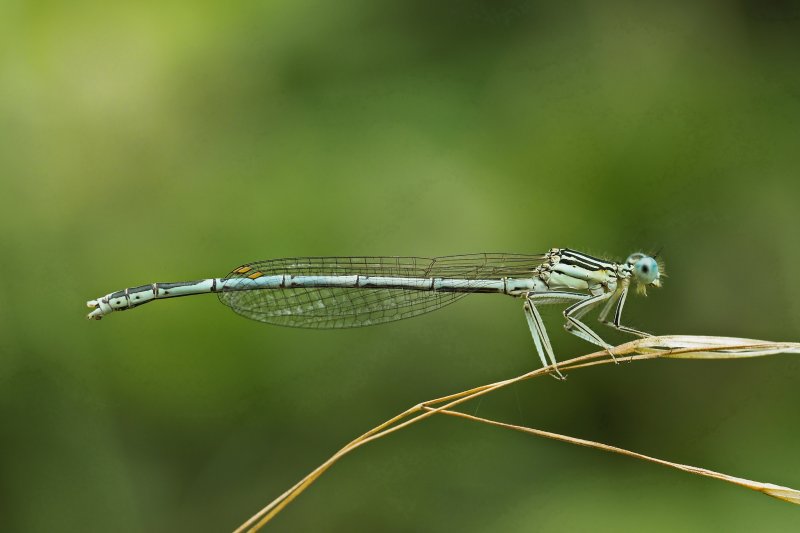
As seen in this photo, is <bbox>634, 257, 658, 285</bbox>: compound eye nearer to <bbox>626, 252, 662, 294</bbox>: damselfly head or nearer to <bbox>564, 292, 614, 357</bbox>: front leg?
<bbox>626, 252, 662, 294</bbox>: damselfly head

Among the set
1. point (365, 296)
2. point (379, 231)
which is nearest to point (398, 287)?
point (365, 296)

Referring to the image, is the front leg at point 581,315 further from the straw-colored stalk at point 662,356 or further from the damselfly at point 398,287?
the straw-colored stalk at point 662,356

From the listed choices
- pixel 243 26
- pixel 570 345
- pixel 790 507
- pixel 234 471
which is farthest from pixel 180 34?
pixel 790 507

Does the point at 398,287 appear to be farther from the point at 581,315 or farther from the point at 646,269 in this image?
the point at 646,269

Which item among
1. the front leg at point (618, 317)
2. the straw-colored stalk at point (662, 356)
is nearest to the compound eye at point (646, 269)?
the front leg at point (618, 317)

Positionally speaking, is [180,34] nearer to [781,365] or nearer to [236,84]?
[236,84]

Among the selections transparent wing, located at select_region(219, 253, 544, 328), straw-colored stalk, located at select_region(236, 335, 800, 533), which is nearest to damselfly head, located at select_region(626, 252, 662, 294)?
transparent wing, located at select_region(219, 253, 544, 328)
